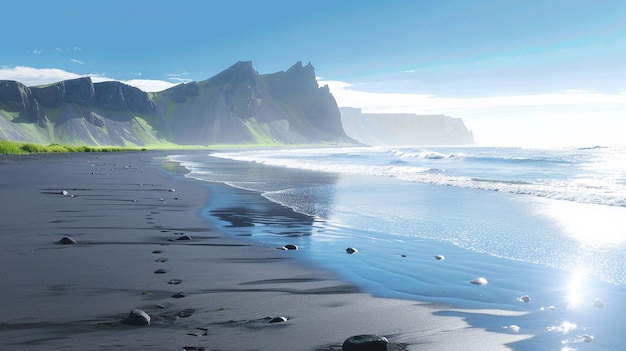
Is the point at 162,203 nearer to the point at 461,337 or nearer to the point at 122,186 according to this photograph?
the point at 122,186

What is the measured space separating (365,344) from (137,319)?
2.45 metres

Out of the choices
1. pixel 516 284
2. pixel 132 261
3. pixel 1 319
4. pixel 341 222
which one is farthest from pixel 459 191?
pixel 1 319

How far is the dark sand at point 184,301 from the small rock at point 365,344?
23 centimetres

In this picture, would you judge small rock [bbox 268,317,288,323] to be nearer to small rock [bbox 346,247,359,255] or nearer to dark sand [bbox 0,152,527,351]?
dark sand [bbox 0,152,527,351]

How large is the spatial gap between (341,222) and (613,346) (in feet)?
29.5

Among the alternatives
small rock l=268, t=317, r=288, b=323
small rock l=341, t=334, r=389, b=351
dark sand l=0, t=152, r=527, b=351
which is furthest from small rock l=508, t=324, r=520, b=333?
small rock l=268, t=317, r=288, b=323

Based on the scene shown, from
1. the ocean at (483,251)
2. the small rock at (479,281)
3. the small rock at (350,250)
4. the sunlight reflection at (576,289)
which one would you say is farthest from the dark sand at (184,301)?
the sunlight reflection at (576,289)

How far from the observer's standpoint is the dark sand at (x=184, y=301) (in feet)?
15.2

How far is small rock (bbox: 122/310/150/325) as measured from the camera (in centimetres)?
493

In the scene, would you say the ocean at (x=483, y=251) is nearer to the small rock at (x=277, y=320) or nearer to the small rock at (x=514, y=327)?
the small rock at (x=514, y=327)

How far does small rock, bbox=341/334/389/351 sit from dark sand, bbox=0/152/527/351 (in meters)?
0.23

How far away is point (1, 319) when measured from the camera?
4895 mm

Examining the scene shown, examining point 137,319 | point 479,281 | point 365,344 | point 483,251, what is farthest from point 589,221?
point 137,319

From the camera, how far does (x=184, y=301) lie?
5.88 meters
